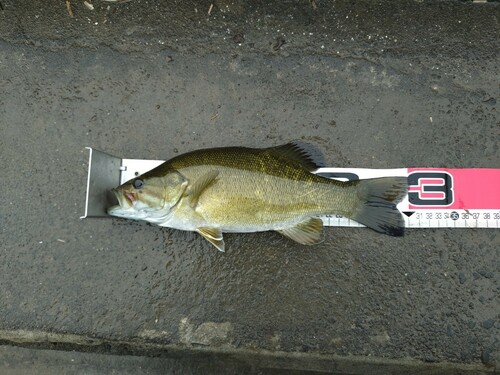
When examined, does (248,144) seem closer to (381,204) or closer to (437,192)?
(381,204)

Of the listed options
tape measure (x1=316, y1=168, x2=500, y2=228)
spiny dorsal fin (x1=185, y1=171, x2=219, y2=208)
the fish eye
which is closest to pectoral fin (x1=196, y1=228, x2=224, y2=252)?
spiny dorsal fin (x1=185, y1=171, x2=219, y2=208)

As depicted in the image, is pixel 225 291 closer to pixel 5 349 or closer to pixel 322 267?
pixel 322 267

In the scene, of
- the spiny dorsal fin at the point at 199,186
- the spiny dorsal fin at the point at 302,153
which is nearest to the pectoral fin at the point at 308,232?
the spiny dorsal fin at the point at 302,153

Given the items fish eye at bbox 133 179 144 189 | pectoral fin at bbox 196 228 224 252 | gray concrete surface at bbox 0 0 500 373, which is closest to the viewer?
fish eye at bbox 133 179 144 189

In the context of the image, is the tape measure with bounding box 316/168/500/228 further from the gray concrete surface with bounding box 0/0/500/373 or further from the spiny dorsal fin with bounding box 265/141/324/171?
the spiny dorsal fin with bounding box 265/141/324/171

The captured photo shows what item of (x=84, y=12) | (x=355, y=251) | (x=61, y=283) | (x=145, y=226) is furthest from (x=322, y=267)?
(x=84, y=12)
